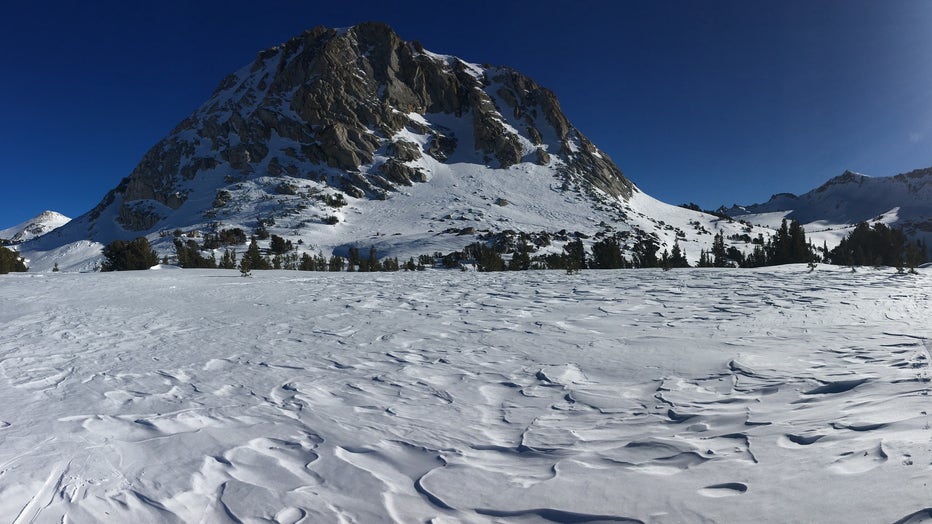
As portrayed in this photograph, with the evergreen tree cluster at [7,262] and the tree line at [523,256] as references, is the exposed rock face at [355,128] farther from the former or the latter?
the evergreen tree cluster at [7,262]

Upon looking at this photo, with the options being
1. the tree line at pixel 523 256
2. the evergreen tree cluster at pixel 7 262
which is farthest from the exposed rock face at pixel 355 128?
the evergreen tree cluster at pixel 7 262

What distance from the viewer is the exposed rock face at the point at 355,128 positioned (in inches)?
4439

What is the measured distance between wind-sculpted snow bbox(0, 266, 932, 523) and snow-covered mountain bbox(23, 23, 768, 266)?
63279 mm

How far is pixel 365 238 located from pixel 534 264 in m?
35.7

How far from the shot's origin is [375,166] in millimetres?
116562

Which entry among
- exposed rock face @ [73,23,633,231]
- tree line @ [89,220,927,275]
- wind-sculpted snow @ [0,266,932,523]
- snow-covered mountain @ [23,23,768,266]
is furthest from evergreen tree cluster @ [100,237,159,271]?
exposed rock face @ [73,23,633,231]

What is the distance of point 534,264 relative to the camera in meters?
58.8

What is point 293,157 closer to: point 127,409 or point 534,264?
point 534,264

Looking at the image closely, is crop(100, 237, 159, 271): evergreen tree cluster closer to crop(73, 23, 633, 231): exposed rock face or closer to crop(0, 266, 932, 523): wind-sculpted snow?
crop(0, 266, 932, 523): wind-sculpted snow

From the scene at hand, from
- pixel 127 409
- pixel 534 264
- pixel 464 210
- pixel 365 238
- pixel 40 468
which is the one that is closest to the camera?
pixel 40 468

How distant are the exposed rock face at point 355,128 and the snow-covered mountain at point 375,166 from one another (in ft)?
1.69

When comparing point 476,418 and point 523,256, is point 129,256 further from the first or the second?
point 523,256

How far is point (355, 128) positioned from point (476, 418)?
12912 centimetres

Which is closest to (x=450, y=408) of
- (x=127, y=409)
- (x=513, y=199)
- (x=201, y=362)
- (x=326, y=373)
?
(x=326, y=373)
